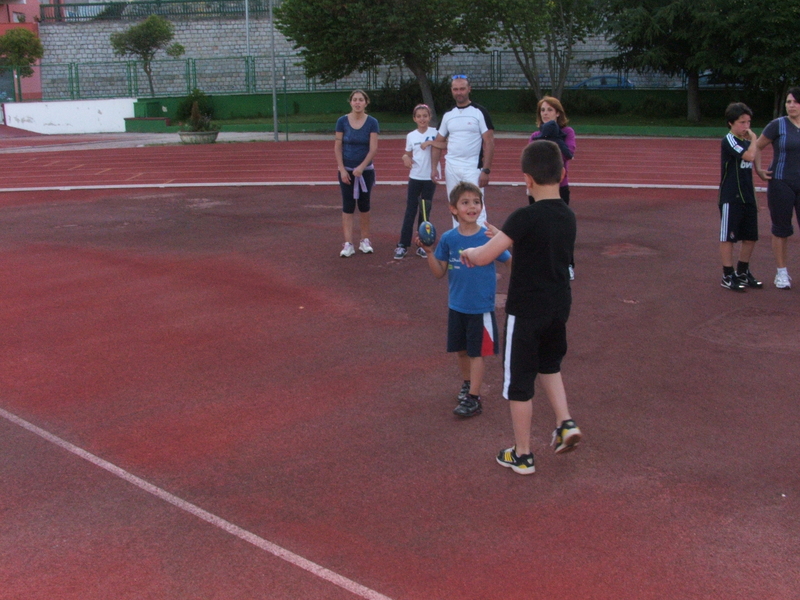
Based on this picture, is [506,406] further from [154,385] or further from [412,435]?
[154,385]

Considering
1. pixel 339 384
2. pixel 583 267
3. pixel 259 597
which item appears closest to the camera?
pixel 259 597

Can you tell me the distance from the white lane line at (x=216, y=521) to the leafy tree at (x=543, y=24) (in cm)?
3064

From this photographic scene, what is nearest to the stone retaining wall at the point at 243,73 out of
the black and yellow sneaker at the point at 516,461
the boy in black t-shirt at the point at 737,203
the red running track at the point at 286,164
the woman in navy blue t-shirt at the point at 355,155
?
the red running track at the point at 286,164

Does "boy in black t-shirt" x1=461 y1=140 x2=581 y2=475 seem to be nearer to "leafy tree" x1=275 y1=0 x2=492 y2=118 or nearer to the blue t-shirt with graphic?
the blue t-shirt with graphic

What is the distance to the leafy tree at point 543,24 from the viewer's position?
33.0 meters

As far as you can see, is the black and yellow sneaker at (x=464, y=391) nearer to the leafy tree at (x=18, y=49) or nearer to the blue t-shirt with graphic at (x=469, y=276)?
the blue t-shirt with graphic at (x=469, y=276)

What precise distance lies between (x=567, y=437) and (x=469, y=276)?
123 cm

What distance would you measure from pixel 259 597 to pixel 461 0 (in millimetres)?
32417

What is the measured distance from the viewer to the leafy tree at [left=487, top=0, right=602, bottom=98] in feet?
108

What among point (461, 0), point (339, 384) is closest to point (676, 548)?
point (339, 384)

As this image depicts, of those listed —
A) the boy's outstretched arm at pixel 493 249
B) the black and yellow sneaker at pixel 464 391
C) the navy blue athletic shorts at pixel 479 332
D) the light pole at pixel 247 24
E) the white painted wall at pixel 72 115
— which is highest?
the light pole at pixel 247 24

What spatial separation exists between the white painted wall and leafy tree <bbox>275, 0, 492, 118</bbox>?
11.3 metres

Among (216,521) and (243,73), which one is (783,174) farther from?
(243,73)

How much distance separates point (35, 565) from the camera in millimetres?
3658
